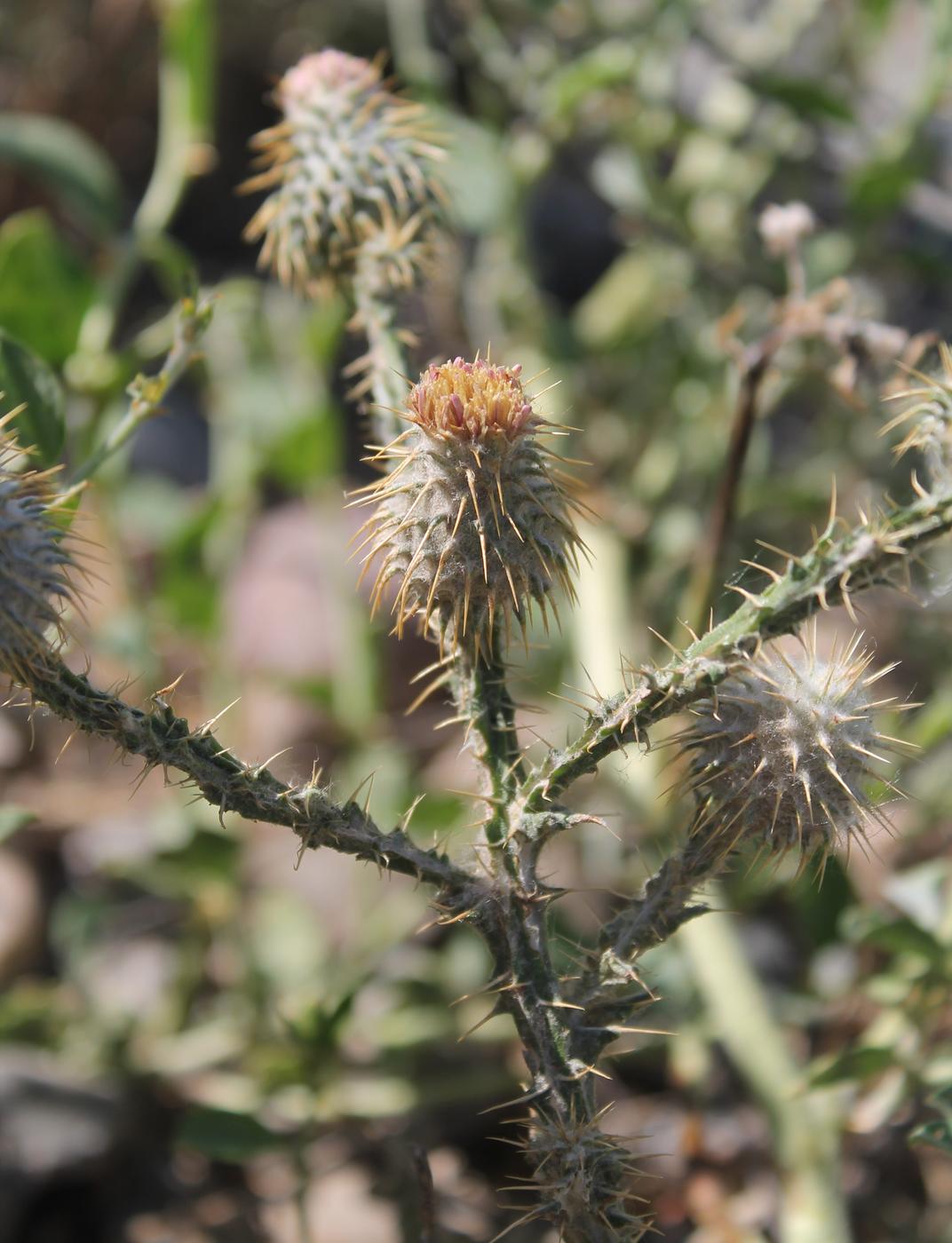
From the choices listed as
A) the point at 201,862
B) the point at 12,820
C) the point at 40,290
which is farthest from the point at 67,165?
the point at 12,820

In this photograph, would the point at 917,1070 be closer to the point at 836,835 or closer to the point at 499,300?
the point at 836,835

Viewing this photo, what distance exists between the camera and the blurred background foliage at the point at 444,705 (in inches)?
85.4

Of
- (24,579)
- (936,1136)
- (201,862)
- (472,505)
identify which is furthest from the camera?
(201,862)

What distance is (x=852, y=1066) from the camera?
1.80m

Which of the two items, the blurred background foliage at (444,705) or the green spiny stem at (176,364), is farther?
the blurred background foliage at (444,705)

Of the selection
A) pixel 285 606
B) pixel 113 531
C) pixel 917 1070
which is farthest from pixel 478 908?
pixel 285 606

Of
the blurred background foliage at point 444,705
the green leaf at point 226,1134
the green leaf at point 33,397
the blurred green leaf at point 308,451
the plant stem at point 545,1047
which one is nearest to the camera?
the plant stem at point 545,1047


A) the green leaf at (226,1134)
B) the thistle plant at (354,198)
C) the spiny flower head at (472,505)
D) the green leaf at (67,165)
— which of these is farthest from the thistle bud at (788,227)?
the green leaf at (226,1134)

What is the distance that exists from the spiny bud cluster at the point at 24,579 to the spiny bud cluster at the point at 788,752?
25.3 inches

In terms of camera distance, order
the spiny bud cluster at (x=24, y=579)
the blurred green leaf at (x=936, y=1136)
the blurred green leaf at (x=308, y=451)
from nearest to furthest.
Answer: the spiny bud cluster at (x=24, y=579)
the blurred green leaf at (x=936, y=1136)
the blurred green leaf at (x=308, y=451)

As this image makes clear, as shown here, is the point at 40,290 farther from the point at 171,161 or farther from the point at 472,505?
the point at 472,505

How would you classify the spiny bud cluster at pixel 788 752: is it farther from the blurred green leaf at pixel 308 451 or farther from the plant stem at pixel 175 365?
the blurred green leaf at pixel 308 451

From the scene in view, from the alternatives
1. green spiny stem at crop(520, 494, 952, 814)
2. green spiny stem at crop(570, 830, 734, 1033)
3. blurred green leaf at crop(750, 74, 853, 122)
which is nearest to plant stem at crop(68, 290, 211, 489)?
green spiny stem at crop(520, 494, 952, 814)

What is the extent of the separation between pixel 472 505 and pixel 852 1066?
1.12m
